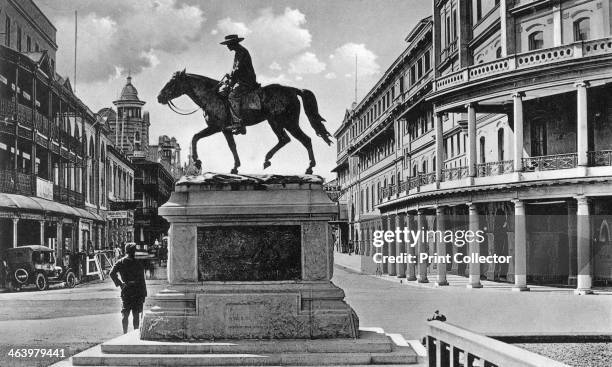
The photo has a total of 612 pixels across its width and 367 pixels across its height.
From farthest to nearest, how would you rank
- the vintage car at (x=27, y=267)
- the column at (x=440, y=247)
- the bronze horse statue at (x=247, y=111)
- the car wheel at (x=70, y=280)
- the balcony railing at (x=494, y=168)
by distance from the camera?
the column at (x=440, y=247), the car wheel at (x=70, y=280), the balcony railing at (x=494, y=168), the vintage car at (x=27, y=267), the bronze horse statue at (x=247, y=111)

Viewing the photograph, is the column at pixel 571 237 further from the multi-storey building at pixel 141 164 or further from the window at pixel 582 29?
the multi-storey building at pixel 141 164

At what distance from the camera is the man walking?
40.4 ft

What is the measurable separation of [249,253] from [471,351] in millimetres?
4717

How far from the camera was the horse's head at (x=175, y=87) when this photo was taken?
11.8 meters

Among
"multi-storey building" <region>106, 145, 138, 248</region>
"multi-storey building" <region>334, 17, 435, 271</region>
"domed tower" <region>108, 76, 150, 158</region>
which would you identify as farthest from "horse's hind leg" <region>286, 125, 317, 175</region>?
"domed tower" <region>108, 76, 150, 158</region>

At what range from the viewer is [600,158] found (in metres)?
27.7

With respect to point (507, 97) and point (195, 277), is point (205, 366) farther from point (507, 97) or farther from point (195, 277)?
point (507, 97)

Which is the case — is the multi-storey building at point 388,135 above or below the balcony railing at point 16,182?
above

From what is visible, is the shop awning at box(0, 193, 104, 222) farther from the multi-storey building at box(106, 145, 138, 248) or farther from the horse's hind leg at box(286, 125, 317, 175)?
the horse's hind leg at box(286, 125, 317, 175)

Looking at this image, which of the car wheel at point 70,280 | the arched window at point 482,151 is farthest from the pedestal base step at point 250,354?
the arched window at point 482,151

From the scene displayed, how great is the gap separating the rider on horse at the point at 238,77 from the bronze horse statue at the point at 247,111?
5.9 inches

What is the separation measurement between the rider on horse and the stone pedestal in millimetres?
1238

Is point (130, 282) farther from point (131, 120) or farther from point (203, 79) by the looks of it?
point (131, 120)

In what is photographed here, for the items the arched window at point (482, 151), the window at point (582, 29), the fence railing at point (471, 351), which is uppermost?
the window at point (582, 29)
